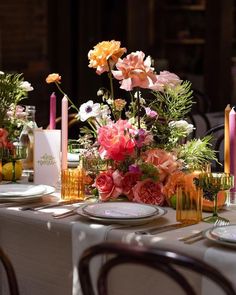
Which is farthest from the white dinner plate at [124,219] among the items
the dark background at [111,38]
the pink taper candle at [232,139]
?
the dark background at [111,38]

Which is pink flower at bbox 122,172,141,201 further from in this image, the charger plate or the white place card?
the white place card

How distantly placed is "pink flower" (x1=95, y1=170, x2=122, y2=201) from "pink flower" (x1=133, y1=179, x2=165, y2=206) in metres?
0.06

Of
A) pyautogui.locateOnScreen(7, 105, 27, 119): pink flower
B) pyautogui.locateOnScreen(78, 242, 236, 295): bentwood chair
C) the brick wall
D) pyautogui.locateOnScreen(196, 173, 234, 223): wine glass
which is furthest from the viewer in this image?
the brick wall

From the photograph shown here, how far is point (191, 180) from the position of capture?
2.29m

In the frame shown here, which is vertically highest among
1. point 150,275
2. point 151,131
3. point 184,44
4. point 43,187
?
point 184,44

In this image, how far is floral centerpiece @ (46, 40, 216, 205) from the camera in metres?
2.38

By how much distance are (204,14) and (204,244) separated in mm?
5453

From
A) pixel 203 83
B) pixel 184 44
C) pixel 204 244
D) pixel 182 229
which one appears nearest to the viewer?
pixel 204 244

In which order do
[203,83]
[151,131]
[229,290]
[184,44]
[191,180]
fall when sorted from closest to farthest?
[229,290], [191,180], [151,131], [203,83], [184,44]

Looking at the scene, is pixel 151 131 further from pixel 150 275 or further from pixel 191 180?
pixel 150 275

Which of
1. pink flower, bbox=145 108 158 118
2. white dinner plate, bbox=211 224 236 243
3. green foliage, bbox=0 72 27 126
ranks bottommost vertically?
white dinner plate, bbox=211 224 236 243

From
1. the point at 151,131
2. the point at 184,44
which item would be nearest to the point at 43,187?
the point at 151,131

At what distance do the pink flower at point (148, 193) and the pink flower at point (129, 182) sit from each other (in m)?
0.02

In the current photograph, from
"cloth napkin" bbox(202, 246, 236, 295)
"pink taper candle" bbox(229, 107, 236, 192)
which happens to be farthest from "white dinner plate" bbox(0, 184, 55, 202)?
"cloth napkin" bbox(202, 246, 236, 295)
